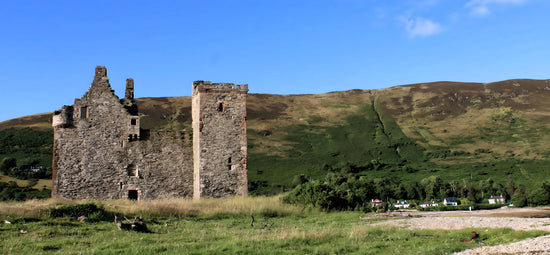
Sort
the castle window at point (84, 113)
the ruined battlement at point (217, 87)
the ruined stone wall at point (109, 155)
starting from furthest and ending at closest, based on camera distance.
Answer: the ruined battlement at point (217, 87) → the castle window at point (84, 113) → the ruined stone wall at point (109, 155)

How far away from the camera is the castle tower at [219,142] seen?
84.3ft

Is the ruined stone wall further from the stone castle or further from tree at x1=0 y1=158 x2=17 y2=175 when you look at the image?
tree at x1=0 y1=158 x2=17 y2=175

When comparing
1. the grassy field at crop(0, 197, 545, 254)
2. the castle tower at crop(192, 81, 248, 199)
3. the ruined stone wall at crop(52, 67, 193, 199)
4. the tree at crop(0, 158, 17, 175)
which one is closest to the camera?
the grassy field at crop(0, 197, 545, 254)

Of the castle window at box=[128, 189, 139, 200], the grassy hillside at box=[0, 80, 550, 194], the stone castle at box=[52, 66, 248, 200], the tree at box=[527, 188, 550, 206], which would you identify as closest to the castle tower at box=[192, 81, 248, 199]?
the stone castle at box=[52, 66, 248, 200]

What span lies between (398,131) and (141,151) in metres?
97.5

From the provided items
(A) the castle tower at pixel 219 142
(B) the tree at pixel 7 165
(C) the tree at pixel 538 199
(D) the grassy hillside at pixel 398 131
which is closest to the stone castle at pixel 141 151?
(A) the castle tower at pixel 219 142

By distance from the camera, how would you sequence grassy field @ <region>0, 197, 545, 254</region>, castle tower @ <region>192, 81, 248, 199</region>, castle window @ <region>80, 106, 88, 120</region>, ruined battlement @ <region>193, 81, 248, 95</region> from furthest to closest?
ruined battlement @ <region>193, 81, 248, 95</region>
castle window @ <region>80, 106, 88, 120</region>
castle tower @ <region>192, 81, 248, 199</region>
grassy field @ <region>0, 197, 545, 254</region>

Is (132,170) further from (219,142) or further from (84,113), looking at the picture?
(219,142)

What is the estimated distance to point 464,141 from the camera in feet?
350

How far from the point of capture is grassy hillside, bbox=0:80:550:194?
88.7 metres

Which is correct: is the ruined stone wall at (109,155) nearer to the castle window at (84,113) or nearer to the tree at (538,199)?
the castle window at (84,113)

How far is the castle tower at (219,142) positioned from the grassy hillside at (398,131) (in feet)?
149

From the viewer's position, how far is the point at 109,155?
25703 millimetres

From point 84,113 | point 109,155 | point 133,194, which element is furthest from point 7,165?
point 133,194
